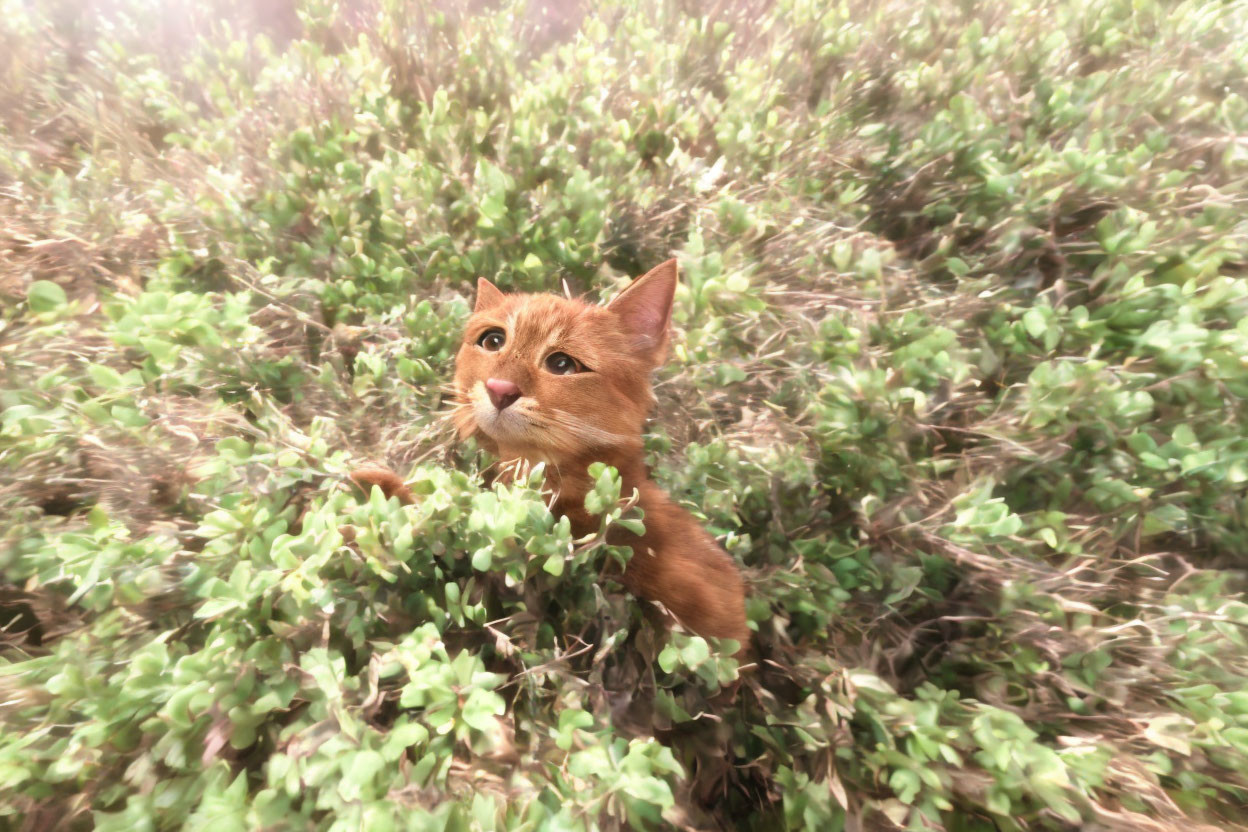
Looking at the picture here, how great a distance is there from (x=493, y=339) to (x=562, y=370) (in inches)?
9.5

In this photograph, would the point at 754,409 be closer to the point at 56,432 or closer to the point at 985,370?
the point at 985,370

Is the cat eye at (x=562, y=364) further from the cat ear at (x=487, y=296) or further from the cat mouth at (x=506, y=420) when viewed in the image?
the cat ear at (x=487, y=296)

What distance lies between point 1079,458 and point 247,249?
2773mm

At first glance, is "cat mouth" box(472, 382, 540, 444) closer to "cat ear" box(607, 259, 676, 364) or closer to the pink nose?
the pink nose

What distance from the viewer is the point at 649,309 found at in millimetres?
1742

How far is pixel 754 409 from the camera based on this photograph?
2.17 meters

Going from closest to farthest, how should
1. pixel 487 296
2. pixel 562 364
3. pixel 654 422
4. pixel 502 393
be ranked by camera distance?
pixel 502 393, pixel 562 364, pixel 487 296, pixel 654 422

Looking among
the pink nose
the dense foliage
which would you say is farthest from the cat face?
the dense foliage

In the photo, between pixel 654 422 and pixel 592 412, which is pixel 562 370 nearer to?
pixel 592 412

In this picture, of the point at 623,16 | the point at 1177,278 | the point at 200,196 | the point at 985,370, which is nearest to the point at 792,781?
the point at 985,370

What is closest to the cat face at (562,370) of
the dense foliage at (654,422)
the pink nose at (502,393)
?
the pink nose at (502,393)

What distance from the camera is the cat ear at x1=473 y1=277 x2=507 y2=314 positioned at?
1860 millimetres

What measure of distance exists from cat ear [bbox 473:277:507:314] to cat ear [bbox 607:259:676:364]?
1.21 feet

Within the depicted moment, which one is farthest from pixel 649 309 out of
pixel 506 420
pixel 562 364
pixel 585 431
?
pixel 506 420
